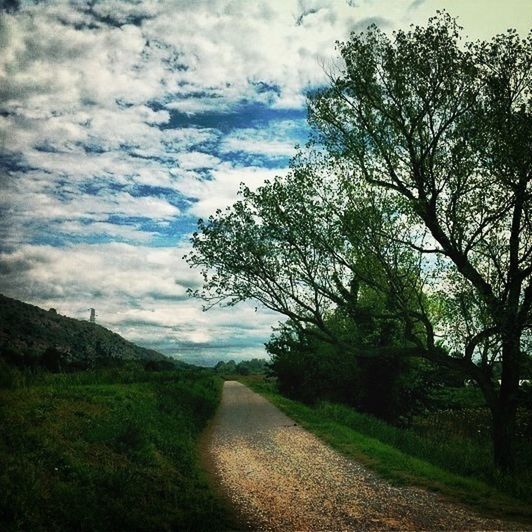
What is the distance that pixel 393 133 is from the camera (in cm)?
1758

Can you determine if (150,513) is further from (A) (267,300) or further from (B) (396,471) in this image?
(A) (267,300)

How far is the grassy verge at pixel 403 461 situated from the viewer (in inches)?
403

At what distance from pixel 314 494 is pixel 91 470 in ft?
16.9

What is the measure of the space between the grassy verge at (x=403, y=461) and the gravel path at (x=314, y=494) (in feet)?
1.82

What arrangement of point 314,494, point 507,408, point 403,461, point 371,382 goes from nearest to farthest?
point 314,494 → point 403,461 → point 507,408 → point 371,382

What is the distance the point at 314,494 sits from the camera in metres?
11.1

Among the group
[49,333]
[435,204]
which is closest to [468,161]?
[435,204]

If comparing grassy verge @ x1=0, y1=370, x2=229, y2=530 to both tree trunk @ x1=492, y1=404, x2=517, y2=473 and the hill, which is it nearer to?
tree trunk @ x1=492, y1=404, x2=517, y2=473

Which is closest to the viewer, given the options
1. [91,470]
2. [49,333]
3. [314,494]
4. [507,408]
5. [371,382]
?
[91,470]

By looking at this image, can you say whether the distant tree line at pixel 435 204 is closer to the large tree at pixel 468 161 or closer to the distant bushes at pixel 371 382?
the large tree at pixel 468 161

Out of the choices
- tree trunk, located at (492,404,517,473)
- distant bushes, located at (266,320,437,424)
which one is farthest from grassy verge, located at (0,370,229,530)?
distant bushes, located at (266,320,437,424)

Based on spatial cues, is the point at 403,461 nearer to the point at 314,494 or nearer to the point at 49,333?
the point at 314,494

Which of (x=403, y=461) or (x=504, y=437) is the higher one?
(x=504, y=437)

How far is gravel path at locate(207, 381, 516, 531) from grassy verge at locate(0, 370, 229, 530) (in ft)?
3.39
